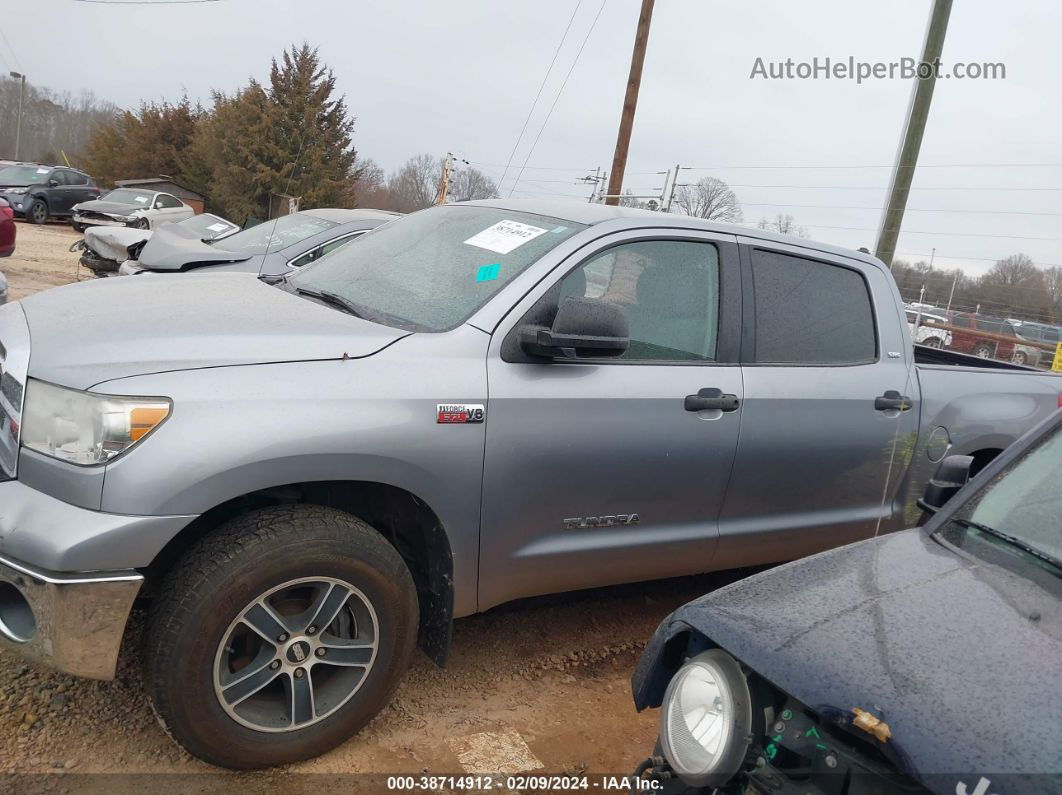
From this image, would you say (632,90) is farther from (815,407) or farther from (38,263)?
(815,407)

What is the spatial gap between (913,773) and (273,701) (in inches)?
76.3

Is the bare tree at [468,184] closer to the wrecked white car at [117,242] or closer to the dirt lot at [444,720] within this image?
the wrecked white car at [117,242]

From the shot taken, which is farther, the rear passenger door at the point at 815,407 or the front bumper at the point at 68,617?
the rear passenger door at the point at 815,407

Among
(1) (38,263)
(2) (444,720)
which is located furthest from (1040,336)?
(1) (38,263)

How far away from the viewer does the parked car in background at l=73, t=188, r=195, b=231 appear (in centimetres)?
2042

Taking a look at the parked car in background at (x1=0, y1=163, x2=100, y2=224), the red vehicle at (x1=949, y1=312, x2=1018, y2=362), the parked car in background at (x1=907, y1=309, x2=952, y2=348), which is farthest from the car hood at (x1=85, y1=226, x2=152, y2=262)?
the parked car in background at (x1=0, y1=163, x2=100, y2=224)

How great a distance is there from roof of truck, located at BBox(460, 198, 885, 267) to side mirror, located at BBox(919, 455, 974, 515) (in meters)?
1.43

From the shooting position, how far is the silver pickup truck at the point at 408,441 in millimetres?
2291

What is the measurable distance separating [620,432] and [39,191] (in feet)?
86.2

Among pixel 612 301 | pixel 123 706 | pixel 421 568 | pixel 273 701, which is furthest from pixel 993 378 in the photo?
pixel 123 706

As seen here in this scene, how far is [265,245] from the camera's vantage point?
789 cm

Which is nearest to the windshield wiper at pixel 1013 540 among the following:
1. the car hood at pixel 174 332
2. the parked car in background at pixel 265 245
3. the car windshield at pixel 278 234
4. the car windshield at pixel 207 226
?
the car hood at pixel 174 332

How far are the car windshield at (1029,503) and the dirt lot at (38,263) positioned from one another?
9073mm

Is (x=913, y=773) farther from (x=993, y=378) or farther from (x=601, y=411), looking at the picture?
A: (x=993, y=378)
